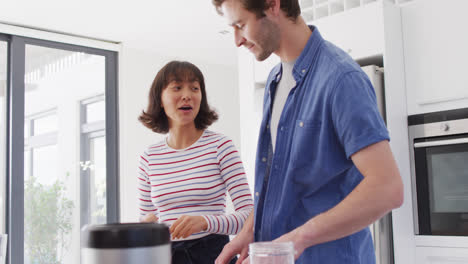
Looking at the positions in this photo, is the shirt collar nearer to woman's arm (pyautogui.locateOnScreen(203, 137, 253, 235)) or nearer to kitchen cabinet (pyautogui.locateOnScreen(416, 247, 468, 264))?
woman's arm (pyautogui.locateOnScreen(203, 137, 253, 235))

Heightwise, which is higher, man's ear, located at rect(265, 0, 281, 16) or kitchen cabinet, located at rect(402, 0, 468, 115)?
kitchen cabinet, located at rect(402, 0, 468, 115)

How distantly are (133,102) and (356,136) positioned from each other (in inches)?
155

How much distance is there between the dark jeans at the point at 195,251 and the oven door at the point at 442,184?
146 centimetres

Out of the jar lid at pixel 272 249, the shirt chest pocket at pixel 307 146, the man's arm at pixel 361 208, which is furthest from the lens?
the shirt chest pocket at pixel 307 146

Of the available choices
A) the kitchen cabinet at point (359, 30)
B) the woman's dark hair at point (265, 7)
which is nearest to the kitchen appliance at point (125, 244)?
the woman's dark hair at point (265, 7)

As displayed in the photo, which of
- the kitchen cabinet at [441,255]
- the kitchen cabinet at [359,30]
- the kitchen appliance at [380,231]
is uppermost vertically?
the kitchen cabinet at [359,30]

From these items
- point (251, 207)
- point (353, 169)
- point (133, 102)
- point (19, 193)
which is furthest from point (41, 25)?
point (353, 169)

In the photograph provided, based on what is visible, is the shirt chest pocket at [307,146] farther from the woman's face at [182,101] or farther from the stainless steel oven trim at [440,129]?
the stainless steel oven trim at [440,129]

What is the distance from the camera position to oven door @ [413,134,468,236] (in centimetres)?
243

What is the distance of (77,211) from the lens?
4527 mm

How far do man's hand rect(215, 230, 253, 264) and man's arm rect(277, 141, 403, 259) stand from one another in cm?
19

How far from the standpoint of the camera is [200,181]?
146cm

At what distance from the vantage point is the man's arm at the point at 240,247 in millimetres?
1062

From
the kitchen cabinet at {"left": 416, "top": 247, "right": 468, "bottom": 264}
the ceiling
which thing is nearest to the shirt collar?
the kitchen cabinet at {"left": 416, "top": 247, "right": 468, "bottom": 264}
